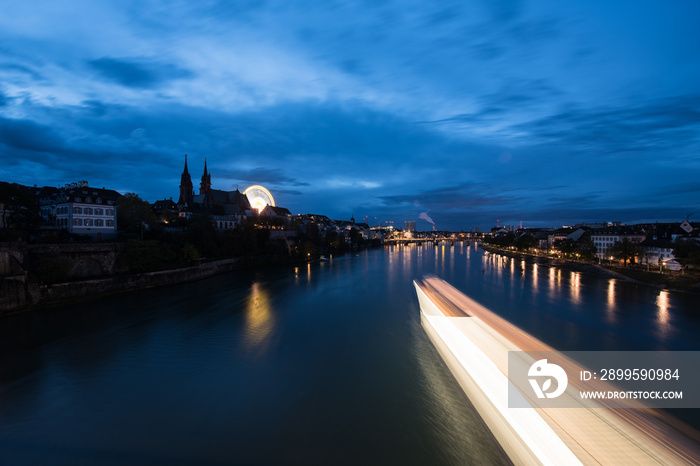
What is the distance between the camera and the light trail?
334 centimetres

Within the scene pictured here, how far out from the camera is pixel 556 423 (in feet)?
12.3

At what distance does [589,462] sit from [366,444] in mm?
3078

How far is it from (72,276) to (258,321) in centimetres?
1136

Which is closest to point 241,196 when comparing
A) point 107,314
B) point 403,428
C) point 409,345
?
point 107,314

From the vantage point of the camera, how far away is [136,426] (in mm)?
5629

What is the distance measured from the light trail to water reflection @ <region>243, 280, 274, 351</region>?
594 cm

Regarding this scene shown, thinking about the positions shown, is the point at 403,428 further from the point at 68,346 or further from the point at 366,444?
the point at 68,346

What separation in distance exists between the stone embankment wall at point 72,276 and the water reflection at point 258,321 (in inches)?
234

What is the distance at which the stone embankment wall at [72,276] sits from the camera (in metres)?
12.5

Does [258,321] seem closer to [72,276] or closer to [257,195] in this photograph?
[72,276]

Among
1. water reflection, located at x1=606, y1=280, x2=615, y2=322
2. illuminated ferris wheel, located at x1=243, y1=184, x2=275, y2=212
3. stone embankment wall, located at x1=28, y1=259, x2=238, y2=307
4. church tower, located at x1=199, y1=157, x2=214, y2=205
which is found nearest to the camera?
water reflection, located at x1=606, y1=280, x2=615, y2=322

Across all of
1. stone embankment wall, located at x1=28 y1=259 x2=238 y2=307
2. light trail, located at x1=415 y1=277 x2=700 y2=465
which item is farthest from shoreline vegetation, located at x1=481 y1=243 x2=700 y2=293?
stone embankment wall, located at x1=28 y1=259 x2=238 y2=307

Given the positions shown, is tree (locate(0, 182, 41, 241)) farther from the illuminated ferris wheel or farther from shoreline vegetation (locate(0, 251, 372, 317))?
the illuminated ferris wheel

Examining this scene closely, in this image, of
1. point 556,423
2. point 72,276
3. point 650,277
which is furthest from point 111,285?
point 650,277
